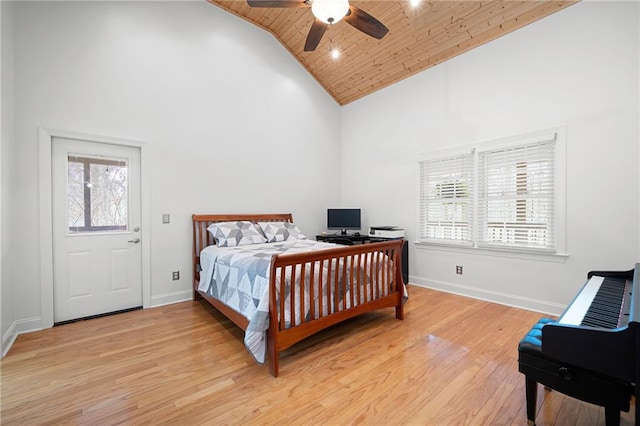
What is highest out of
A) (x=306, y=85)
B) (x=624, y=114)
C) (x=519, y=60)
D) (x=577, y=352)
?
(x=306, y=85)

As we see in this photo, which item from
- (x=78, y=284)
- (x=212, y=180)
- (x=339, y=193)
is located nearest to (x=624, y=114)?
(x=339, y=193)

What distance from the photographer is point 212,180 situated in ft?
12.9

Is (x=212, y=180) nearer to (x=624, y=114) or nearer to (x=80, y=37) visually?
(x=80, y=37)

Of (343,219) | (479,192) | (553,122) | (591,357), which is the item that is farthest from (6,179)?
(553,122)

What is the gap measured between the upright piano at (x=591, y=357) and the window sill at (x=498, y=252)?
179 cm

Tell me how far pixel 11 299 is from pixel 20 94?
77.7 inches

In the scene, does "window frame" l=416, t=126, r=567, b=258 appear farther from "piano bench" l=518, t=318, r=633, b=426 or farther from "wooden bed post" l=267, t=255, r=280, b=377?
"wooden bed post" l=267, t=255, r=280, b=377

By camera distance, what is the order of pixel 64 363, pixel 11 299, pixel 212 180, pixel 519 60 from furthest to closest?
pixel 212 180
pixel 519 60
pixel 11 299
pixel 64 363

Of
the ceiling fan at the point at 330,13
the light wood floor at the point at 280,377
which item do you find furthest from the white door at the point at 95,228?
the ceiling fan at the point at 330,13

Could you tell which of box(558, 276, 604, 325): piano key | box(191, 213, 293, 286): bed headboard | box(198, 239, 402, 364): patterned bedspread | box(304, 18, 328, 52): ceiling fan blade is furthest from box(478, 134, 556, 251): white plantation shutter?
box(191, 213, 293, 286): bed headboard

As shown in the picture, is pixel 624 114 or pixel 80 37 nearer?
pixel 624 114

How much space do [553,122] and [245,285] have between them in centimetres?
375

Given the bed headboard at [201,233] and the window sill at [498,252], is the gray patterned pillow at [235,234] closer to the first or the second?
the bed headboard at [201,233]

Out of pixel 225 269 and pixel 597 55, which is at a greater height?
pixel 597 55
